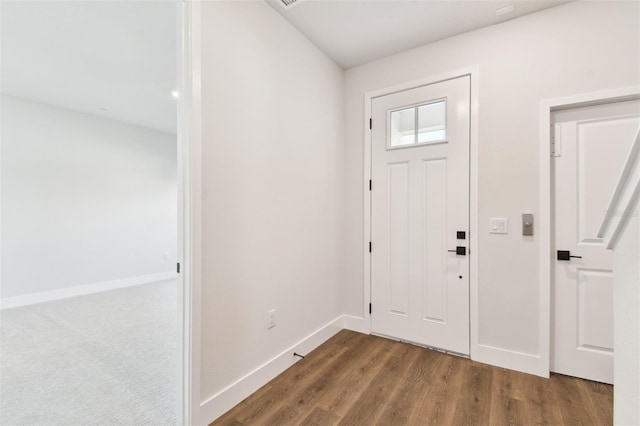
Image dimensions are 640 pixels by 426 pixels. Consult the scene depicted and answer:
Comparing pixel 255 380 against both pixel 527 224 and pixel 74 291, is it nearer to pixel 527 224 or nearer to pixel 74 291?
pixel 527 224

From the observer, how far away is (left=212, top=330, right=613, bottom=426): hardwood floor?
1.75 meters

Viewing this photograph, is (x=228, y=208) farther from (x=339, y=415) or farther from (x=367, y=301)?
(x=367, y=301)

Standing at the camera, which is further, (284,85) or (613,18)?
(284,85)

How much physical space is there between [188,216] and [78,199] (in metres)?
4.14

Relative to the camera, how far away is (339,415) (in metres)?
1.78

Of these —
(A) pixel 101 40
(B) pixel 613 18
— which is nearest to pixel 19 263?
(A) pixel 101 40

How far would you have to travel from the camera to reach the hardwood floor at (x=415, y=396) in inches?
68.8

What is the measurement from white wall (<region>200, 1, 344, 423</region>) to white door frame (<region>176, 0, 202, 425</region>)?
0.07 meters

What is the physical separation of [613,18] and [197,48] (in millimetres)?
2825

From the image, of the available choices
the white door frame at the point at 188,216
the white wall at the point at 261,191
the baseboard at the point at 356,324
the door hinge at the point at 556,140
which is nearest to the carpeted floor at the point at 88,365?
the white door frame at the point at 188,216

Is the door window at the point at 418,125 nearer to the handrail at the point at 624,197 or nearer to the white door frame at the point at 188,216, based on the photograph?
the handrail at the point at 624,197

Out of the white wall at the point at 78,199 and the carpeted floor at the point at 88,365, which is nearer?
the carpeted floor at the point at 88,365

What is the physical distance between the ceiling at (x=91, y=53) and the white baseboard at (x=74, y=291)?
107 inches

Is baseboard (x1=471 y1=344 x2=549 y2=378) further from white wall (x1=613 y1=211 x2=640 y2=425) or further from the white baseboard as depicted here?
the white baseboard
